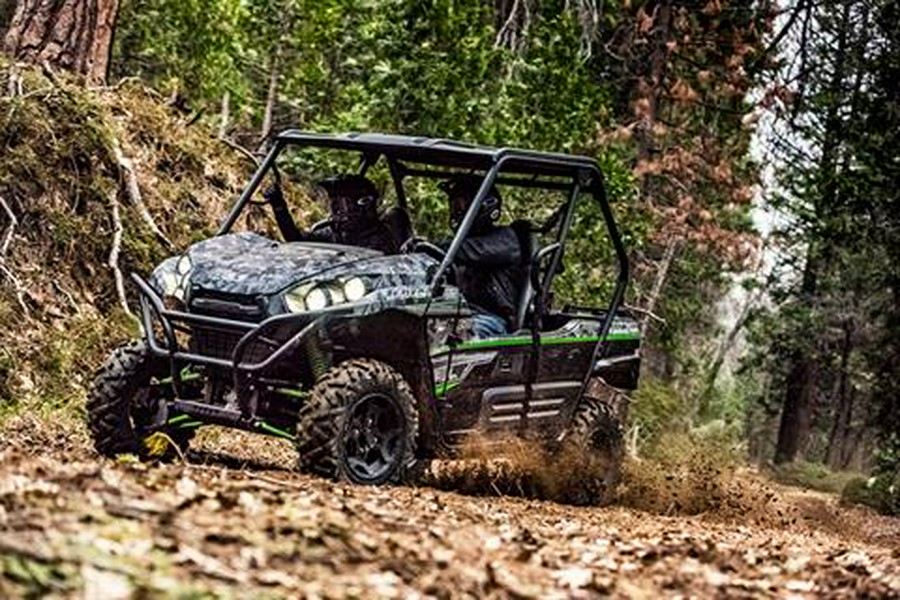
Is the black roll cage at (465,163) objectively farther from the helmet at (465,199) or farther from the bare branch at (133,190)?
the bare branch at (133,190)

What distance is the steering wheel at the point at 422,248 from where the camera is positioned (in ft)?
32.5

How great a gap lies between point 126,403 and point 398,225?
2317 millimetres

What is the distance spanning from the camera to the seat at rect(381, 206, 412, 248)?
34.4 feet

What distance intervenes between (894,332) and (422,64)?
10183 mm

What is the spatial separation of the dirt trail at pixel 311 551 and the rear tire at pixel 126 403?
2.12m

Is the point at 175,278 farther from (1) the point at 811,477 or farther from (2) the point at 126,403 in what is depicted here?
(1) the point at 811,477

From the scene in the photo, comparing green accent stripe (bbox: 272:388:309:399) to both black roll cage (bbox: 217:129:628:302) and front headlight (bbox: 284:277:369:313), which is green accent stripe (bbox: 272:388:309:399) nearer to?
front headlight (bbox: 284:277:369:313)

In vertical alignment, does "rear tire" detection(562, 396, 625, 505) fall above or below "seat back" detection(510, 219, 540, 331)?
below

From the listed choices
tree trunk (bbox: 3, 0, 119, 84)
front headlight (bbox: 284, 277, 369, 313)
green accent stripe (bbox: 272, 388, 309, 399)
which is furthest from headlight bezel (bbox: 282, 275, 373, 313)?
tree trunk (bbox: 3, 0, 119, 84)

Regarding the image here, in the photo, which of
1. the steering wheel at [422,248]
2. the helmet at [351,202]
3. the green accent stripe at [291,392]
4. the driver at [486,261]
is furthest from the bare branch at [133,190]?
the green accent stripe at [291,392]

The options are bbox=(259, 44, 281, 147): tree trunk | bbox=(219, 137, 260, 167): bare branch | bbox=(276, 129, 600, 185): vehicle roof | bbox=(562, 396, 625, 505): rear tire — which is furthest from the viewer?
bbox=(259, 44, 281, 147): tree trunk

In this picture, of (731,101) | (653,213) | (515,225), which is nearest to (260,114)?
(653,213)

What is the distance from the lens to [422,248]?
32.8 feet

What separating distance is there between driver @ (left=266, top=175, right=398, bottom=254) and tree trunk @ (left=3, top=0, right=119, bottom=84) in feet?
16.4
